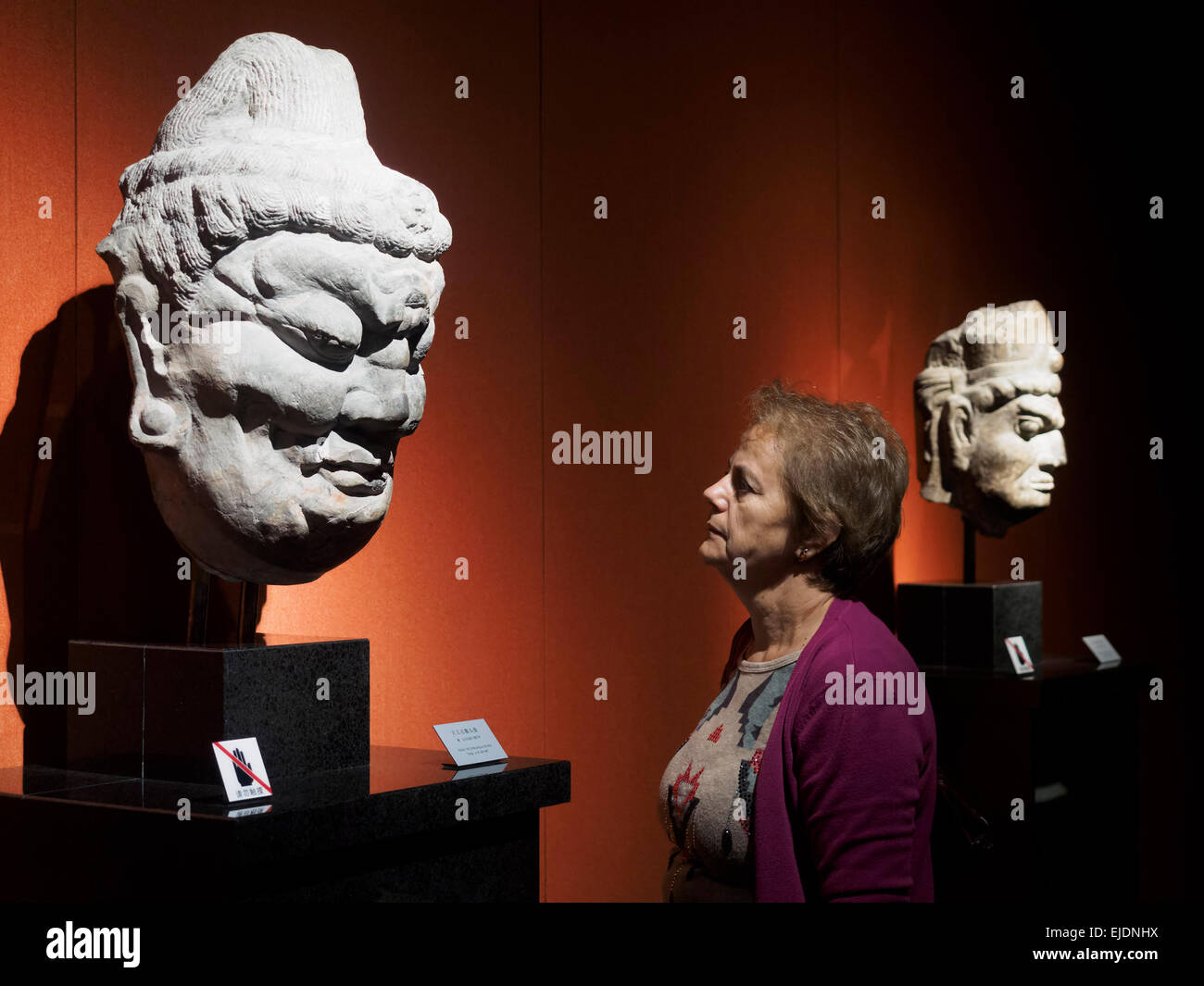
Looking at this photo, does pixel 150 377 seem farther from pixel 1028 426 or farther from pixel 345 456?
pixel 1028 426

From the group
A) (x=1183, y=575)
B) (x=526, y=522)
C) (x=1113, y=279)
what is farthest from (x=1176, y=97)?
(x=526, y=522)

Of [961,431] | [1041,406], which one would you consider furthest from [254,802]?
[1041,406]

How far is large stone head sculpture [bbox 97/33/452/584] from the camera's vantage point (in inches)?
90.0

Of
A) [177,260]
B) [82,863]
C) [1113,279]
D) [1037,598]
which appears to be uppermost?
[1113,279]

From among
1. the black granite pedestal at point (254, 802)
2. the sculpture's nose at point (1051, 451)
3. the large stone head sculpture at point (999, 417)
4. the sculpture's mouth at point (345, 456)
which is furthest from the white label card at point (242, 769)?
the sculpture's nose at point (1051, 451)

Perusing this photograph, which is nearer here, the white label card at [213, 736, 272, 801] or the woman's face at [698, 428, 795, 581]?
the white label card at [213, 736, 272, 801]

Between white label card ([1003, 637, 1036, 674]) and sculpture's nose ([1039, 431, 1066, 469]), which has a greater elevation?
sculpture's nose ([1039, 431, 1066, 469])

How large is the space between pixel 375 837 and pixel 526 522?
1.64 metres

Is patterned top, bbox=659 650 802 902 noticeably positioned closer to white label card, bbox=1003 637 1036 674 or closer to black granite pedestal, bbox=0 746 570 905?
black granite pedestal, bbox=0 746 570 905

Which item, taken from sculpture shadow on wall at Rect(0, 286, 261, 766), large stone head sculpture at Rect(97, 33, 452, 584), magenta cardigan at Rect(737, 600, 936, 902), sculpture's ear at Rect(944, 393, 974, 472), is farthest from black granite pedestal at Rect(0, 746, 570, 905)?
sculpture's ear at Rect(944, 393, 974, 472)

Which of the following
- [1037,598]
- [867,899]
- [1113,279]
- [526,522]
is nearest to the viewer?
[867,899]

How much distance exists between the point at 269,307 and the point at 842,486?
1.06 m

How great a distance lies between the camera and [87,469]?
2715 mm
